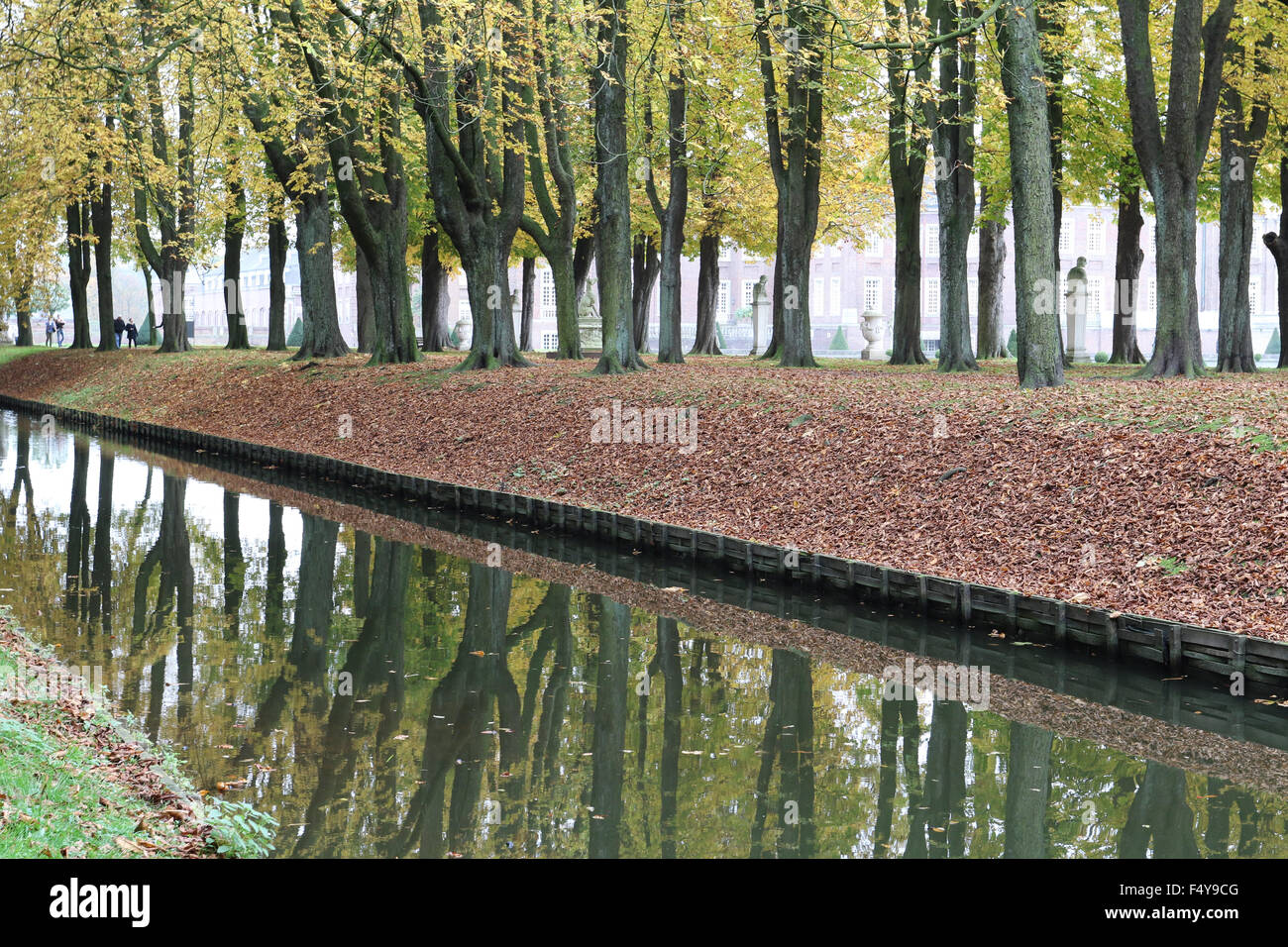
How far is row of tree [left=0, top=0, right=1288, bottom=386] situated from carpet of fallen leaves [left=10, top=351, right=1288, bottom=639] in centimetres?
228

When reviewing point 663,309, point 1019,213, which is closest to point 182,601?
point 1019,213

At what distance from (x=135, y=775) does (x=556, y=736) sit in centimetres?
246

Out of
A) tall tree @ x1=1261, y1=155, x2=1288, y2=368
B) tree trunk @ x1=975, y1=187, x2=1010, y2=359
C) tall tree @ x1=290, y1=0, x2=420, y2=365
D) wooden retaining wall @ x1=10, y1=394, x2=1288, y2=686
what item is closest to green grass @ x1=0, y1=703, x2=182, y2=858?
wooden retaining wall @ x1=10, y1=394, x2=1288, y2=686

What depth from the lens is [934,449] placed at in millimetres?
13773

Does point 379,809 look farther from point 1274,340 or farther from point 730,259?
point 730,259

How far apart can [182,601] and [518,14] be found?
1234 centimetres

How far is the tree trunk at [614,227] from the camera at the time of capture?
2238cm

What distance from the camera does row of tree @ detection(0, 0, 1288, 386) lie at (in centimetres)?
1800

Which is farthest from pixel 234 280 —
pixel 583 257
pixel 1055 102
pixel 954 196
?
pixel 1055 102

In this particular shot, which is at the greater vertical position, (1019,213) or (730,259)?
(730,259)

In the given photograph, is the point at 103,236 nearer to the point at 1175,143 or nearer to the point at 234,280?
the point at 234,280

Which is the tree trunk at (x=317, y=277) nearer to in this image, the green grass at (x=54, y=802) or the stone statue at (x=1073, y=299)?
the stone statue at (x=1073, y=299)

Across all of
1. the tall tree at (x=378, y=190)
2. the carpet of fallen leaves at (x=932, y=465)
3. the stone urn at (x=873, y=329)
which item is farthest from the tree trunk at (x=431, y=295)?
the stone urn at (x=873, y=329)

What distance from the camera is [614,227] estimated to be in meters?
23.0
